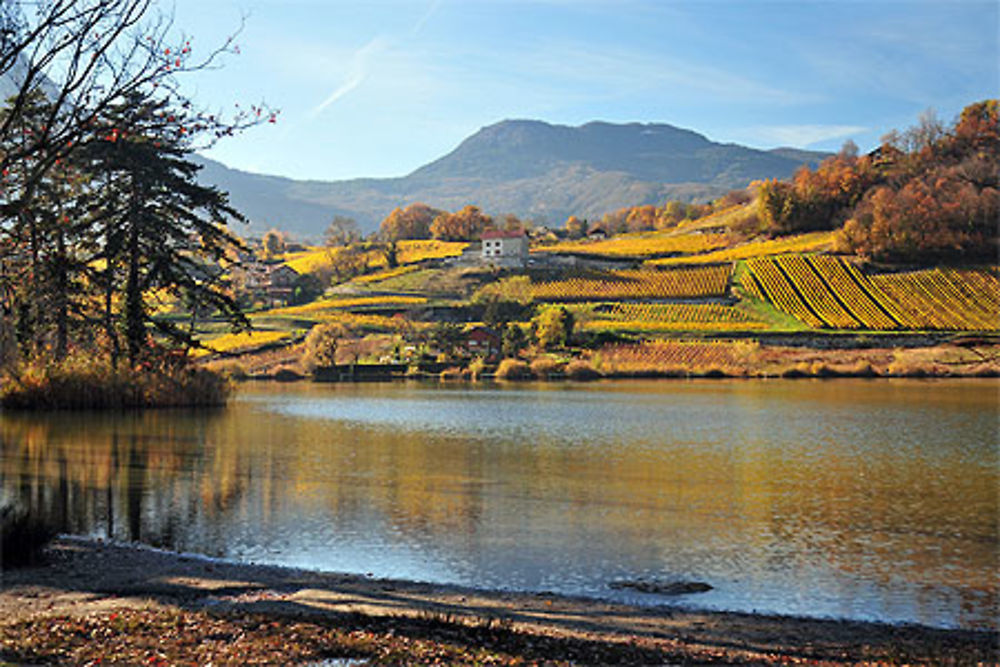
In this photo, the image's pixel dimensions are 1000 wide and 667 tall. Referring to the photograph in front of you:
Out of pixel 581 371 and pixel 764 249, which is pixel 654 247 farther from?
pixel 581 371

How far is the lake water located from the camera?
1405cm

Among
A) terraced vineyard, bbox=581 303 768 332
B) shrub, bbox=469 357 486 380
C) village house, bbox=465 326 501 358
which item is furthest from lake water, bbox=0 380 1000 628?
terraced vineyard, bbox=581 303 768 332

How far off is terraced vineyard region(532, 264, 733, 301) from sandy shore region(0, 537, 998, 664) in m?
95.6

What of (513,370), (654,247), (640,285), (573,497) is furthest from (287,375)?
(654,247)

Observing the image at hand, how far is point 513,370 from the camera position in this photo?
8062cm

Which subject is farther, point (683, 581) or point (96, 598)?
point (683, 581)

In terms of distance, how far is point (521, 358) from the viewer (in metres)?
85.8

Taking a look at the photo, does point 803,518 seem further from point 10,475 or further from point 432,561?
point 10,475

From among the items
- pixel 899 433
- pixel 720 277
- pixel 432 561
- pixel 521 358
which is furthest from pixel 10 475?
pixel 720 277

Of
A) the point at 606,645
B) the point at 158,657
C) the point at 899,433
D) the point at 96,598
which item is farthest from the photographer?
the point at 899,433

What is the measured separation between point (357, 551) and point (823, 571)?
26.0 ft

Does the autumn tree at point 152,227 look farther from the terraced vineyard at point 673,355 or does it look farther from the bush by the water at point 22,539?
the terraced vineyard at point 673,355

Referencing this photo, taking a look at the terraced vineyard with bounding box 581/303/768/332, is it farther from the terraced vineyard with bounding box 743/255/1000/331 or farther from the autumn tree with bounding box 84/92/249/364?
the autumn tree with bounding box 84/92/249/364

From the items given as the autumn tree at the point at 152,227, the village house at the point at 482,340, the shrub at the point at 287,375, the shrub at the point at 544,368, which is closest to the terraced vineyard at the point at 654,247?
the village house at the point at 482,340
